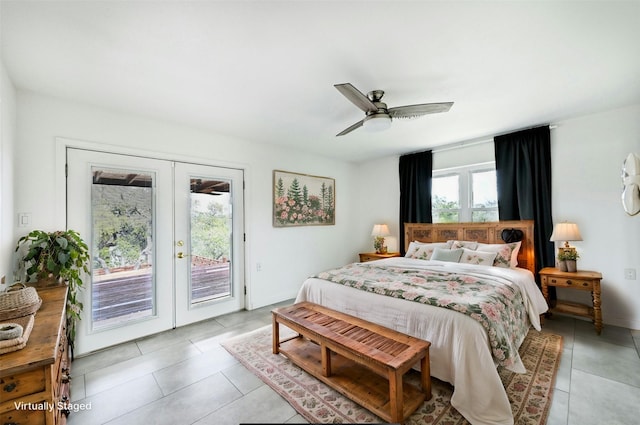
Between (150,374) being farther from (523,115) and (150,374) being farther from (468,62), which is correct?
(523,115)

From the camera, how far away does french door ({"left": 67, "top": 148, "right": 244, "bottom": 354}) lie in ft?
9.11

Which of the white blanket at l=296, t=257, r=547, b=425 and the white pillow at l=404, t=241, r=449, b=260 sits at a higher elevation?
the white pillow at l=404, t=241, r=449, b=260

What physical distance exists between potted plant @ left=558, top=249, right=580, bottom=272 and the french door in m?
4.13

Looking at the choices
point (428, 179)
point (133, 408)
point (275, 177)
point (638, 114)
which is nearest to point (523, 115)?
point (638, 114)

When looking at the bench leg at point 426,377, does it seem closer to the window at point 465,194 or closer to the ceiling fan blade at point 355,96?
the ceiling fan blade at point 355,96

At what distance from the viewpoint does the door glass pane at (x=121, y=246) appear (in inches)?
111

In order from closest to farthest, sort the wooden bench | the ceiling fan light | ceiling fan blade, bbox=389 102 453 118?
the wooden bench → ceiling fan blade, bbox=389 102 453 118 → the ceiling fan light

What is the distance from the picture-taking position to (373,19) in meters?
1.61

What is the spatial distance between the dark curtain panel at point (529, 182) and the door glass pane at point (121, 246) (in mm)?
4659

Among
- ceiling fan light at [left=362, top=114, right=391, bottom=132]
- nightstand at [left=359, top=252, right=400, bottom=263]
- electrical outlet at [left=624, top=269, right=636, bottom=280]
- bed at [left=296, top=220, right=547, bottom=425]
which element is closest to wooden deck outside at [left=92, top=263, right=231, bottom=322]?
bed at [left=296, top=220, right=547, bottom=425]

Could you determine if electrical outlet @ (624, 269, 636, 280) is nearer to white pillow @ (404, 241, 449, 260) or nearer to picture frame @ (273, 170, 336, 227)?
white pillow @ (404, 241, 449, 260)

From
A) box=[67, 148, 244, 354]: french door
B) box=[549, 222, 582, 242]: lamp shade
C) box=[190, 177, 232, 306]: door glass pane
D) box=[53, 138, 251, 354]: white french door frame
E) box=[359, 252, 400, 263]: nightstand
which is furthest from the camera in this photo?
box=[359, 252, 400, 263]: nightstand

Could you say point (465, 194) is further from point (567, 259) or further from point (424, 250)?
point (567, 259)

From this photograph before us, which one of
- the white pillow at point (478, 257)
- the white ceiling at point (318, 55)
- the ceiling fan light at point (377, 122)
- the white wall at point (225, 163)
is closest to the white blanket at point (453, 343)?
the white pillow at point (478, 257)
